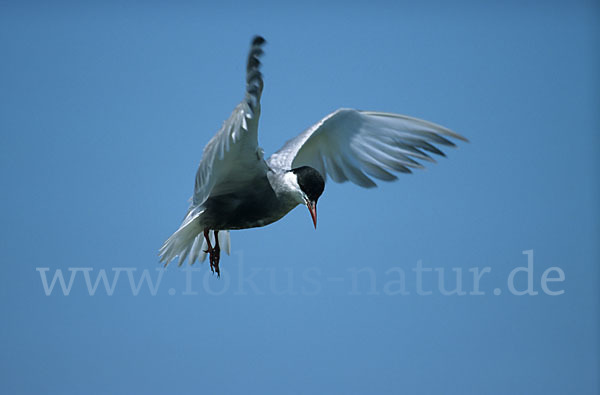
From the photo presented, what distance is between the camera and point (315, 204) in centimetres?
399

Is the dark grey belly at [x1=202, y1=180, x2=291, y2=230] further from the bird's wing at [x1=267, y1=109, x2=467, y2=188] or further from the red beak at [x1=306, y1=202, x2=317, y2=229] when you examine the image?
the bird's wing at [x1=267, y1=109, x2=467, y2=188]

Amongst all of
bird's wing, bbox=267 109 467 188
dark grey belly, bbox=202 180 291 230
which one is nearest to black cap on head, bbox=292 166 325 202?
dark grey belly, bbox=202 180 291 230

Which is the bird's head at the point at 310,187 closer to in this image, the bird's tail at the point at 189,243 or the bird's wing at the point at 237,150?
the bird's wing at the point at 237,150

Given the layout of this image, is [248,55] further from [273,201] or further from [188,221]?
[188,221]

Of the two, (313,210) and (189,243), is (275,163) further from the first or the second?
(189,243)

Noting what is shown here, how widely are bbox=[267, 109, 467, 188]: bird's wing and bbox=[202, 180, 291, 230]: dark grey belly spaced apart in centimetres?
48

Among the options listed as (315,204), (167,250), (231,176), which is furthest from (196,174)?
(167,250)

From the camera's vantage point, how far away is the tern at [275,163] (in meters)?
3.59

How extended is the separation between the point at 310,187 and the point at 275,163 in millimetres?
629

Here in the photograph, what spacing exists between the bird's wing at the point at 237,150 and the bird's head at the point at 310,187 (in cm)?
25

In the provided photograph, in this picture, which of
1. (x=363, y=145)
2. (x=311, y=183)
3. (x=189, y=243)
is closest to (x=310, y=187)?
(x=311, y=183)

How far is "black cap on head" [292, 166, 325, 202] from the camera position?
3.95 meters

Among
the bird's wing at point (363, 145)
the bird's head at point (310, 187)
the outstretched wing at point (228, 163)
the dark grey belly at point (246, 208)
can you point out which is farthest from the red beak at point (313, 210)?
the bird's wing at point (363, 145)

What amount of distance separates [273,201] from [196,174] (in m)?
0.60
